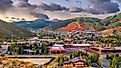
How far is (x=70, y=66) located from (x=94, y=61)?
6.14ft

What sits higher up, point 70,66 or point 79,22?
point 70,66

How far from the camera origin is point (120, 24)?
262ft

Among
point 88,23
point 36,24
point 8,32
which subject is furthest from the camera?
point 36,24

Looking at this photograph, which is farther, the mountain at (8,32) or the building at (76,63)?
the mountain at (8,32)

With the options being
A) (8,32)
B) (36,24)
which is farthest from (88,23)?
(36,24)

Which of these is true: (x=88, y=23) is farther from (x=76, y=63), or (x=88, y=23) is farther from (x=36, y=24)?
(x=76, y=63)

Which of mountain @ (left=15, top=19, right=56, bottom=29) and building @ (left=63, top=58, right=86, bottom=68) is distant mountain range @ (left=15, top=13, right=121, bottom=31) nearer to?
mountain @ (left=15, top=19, right=56, bottom=29)

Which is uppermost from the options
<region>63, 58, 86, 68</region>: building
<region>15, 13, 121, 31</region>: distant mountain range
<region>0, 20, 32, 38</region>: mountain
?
<region>63, 58, 86, 68</region>: building

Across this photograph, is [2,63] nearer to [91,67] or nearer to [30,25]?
[91,67]

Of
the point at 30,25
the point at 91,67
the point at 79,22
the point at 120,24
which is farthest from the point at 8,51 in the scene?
the point at 30,25

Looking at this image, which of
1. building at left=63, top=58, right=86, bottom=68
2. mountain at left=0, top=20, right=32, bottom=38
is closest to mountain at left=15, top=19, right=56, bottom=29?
mountain at left=0, top=20, right=32, bottom=38

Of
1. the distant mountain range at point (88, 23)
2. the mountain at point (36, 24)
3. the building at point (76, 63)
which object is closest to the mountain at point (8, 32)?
the distant mountain range at point (88, 23)

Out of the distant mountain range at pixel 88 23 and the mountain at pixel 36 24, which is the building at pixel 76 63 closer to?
the distant mountain range at pixel 88 23

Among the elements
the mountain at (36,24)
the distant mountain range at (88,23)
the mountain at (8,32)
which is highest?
the mountain at (8,32)
